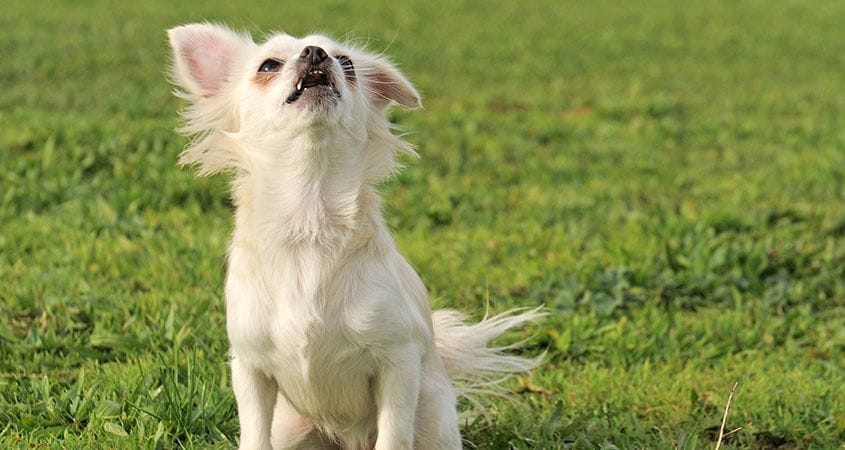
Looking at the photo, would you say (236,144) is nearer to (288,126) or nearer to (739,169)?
(288,126)

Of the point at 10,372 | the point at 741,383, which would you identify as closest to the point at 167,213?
the point at 10,372


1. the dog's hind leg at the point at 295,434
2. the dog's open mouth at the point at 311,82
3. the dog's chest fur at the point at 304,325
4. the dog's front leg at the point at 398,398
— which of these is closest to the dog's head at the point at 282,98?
the dog's open mouth at the point at 311,82

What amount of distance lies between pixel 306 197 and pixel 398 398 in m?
0.71

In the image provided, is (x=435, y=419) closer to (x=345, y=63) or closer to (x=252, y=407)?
(x=252, y=407)

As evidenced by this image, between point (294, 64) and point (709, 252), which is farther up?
point (294, 64)

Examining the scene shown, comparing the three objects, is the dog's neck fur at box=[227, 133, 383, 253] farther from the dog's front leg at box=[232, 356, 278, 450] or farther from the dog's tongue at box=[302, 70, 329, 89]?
the dog's front leg at box=[232, 356, 278, 450]

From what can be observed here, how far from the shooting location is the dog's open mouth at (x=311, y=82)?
3.68 meters

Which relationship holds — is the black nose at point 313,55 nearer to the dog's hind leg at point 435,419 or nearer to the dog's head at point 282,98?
the dog's head at point 282,98

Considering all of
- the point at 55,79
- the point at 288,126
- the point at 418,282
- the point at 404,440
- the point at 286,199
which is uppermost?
the point at 288,126

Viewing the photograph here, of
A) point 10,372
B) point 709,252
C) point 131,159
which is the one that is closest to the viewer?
point 10,372

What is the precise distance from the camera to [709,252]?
697 centimetres

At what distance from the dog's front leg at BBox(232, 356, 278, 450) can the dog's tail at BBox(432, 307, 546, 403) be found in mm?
936

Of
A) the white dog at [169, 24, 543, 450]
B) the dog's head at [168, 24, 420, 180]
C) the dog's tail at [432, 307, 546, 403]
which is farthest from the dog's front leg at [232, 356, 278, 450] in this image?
the dog's tail at [432, 307, 546, 403]

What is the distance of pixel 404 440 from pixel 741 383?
2241mm
